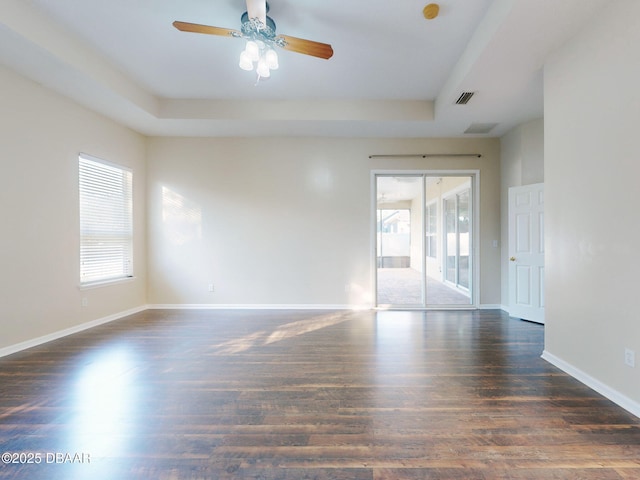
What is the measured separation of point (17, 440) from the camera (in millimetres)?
1729

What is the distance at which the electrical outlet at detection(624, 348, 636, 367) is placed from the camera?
1969 mm

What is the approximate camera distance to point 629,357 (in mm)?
2000

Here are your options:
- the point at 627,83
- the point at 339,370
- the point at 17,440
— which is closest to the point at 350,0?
the point at 627,83

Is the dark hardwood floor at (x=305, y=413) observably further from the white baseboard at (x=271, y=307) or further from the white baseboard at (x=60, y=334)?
the white baseboard at (x=271, y=307)

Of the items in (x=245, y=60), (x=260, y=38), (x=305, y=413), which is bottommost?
(x=305, y=413)

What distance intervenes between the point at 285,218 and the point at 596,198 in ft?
12.4

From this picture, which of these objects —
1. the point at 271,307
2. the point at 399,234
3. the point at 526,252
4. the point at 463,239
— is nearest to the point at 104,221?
the point at 271,307

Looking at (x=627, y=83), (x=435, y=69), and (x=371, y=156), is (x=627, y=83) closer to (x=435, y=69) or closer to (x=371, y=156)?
(x=435, y=69)

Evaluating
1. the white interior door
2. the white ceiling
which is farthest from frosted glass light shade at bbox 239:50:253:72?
the white interior door

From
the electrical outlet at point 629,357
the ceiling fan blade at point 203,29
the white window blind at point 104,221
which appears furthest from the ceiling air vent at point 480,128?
the white window blind at point 104,221

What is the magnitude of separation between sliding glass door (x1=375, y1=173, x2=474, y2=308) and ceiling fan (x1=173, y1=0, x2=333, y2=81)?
2.80 m

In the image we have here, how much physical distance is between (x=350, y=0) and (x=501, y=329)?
13.1ft

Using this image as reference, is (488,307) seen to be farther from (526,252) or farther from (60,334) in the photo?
(60,334)

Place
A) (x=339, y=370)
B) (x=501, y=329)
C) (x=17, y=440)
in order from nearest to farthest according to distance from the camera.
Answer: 1. (x=17, y=440)
2. (x=339, y=370)
3. (x=501, y=329)
